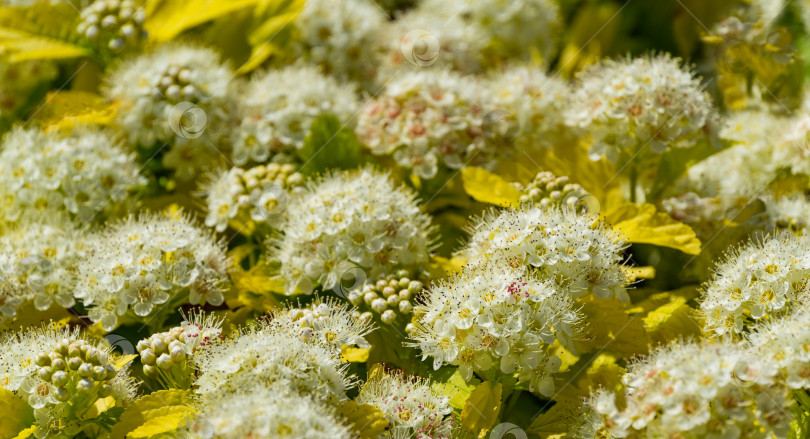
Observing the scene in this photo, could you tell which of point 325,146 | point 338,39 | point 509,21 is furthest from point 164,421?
point 509,21

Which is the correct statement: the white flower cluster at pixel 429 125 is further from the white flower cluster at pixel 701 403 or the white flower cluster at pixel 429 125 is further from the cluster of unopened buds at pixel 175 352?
the white flower cluster at pixel 701 403

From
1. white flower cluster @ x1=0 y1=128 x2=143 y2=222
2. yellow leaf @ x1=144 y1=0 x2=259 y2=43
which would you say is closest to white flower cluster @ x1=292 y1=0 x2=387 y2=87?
yellow leaf @ x1=144 y1=0 x2=259 y2=43

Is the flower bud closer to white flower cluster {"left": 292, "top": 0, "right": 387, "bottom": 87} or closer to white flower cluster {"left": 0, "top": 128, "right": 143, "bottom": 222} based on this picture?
white flower cluster {"left": 0, "top": 128, "right": 143, "bottom": 222}

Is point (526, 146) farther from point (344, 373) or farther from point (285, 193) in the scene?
point (344, 373)

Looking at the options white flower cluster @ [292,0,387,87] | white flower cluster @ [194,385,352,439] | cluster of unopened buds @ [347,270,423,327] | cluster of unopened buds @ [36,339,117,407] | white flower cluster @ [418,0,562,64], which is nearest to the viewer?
white flower cluster @ [194,385,352,439]

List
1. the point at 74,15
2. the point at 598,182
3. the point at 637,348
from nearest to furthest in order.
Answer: the point at 637,348
the point at 598,182
the point at 74,15

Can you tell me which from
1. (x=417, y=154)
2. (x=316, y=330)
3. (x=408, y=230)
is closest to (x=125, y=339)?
(x=316, y=330)
